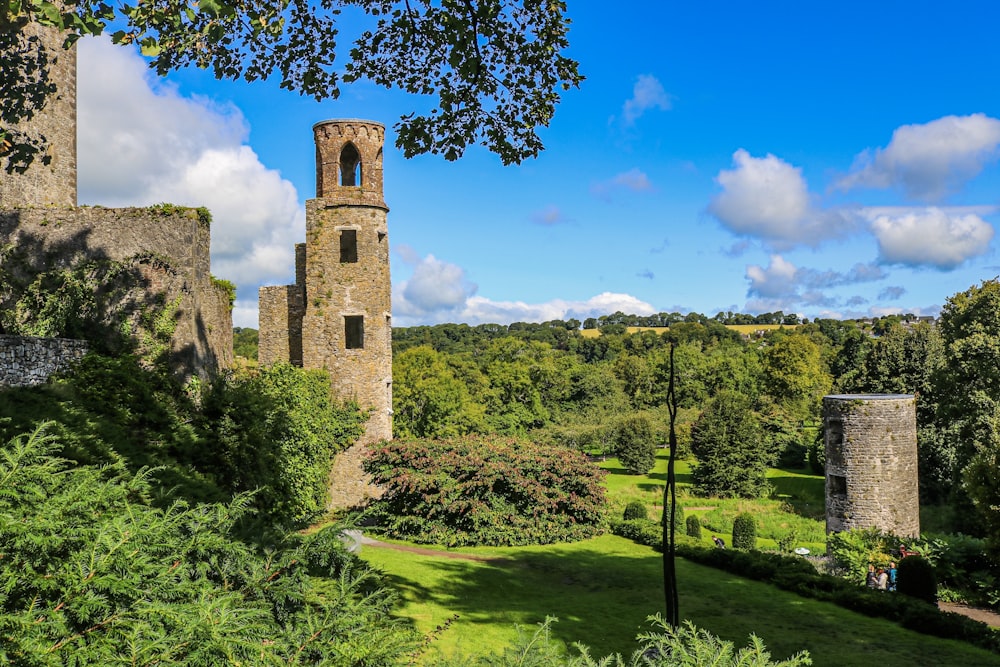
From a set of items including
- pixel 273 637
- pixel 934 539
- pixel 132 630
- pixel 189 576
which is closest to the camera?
pixel 132 630

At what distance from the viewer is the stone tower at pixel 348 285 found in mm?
21859

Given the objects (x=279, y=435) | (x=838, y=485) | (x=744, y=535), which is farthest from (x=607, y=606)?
(x=744, y=535)

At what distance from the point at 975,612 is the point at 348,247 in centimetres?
2044

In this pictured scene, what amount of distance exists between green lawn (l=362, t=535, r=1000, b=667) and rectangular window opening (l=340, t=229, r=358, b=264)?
9781 millimetres

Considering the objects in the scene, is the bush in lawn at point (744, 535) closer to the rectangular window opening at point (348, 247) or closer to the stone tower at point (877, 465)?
the stone tower at point (877, 465)

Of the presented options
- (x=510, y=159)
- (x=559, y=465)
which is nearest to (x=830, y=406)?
(x=559, y=465)

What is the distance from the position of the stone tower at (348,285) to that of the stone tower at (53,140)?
704 centimetres

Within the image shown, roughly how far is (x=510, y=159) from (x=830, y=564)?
18102mm

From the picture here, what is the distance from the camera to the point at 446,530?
2067 cm

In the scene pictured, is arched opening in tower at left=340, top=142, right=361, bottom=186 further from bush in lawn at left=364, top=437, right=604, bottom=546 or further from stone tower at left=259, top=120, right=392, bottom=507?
bush in lawn at left=364, top=437, right=604, bottom=546

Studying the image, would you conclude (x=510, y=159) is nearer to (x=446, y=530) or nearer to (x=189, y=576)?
(x=189, y=576)

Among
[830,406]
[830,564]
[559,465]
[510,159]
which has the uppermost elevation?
[510,159]

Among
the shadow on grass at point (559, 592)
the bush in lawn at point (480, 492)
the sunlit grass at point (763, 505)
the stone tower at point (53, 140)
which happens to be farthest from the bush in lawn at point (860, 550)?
the stone tower at point (53, 140)

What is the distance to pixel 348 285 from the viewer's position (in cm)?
2192
